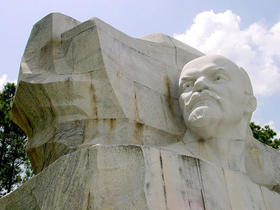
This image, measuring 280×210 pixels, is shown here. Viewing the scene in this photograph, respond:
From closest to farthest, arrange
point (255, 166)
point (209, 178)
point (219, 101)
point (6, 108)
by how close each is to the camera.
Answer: point (209, 178) < point (219, 101) < point (255, 166) < point (6, 108)

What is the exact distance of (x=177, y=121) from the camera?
5.25 metres

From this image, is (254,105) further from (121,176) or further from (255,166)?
(121,176)

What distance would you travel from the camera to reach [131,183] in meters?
3.27

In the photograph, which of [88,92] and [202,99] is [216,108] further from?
[88,92]

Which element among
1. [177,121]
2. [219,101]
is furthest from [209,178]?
[177,121]

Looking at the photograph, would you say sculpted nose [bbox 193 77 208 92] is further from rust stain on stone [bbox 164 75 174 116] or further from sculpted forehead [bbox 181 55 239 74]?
rust stain on stone [bbox 164 75 174 116]

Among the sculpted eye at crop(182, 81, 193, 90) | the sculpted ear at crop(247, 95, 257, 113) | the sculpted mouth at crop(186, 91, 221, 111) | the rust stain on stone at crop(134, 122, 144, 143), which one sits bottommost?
the rust stain on stone at crop(134, 122, 144, 143)

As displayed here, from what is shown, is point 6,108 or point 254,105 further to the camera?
point 6,108

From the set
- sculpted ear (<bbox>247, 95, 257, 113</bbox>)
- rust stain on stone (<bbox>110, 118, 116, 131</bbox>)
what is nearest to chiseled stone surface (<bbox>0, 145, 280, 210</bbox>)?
rust stain on stone (<bbox>110, 118, 116, 131</bbox>)

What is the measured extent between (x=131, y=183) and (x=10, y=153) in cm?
1163

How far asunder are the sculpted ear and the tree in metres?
10.4

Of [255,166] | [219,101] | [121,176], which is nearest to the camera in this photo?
[121,176]

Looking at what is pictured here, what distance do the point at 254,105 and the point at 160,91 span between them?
127cm

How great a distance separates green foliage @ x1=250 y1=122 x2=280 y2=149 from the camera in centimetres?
1416
